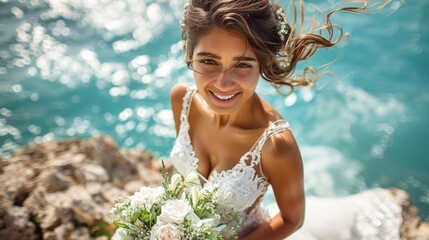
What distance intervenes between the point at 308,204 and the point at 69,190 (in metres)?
2.10

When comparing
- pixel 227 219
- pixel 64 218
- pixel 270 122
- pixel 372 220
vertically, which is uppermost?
pixel 270 122

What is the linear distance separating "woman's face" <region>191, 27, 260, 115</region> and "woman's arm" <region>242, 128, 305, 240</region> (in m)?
0.35

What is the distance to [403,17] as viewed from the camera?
7879 millimetres

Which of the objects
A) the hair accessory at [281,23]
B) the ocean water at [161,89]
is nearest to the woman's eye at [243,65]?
the hair accessory at [281,23]

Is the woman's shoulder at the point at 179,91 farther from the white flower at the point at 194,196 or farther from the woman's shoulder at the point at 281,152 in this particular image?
the white flower at the point at 194,196

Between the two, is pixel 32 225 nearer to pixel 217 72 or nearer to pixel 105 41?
pixel 217 72

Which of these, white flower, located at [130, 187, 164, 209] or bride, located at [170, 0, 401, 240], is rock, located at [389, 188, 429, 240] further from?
white flower, located at [130, 187, 164, 209]

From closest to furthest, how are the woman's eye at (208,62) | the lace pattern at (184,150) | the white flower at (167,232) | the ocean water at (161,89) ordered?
the white flower at (167,232) → the woman's eye at (208,62) → the lace pattern at (184,150) → the ocean water at (161,89)

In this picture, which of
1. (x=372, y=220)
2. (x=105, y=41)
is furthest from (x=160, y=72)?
(x=372, y=220)

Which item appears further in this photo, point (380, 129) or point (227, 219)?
point (380, 129)

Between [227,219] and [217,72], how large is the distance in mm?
839

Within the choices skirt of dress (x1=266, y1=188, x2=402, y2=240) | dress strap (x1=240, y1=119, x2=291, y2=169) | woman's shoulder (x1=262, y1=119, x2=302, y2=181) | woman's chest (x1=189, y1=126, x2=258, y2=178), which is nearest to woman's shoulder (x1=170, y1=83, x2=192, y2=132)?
woman's chest (x1=189, y1=126, x2=258, y2=178)

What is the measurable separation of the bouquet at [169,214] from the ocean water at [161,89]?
390 centimetres

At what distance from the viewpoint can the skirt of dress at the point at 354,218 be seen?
10.0 feet
